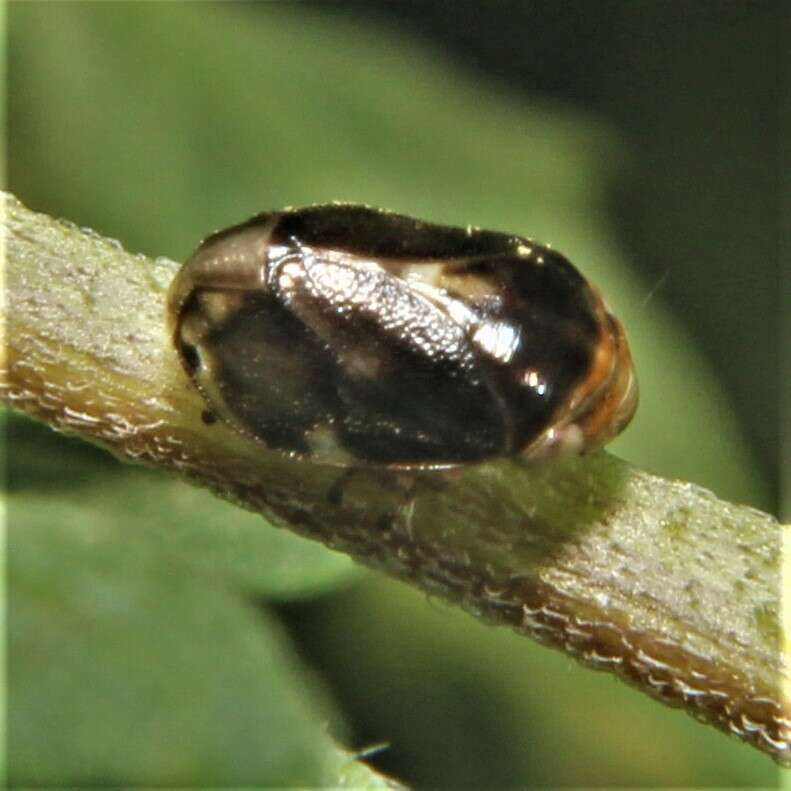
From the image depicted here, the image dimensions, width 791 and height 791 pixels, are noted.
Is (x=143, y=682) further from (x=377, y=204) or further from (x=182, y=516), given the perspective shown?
(x=377, y=204)

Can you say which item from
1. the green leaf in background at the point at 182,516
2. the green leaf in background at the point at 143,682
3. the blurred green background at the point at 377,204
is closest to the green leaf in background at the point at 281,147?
the blurred green background at the point at 377,204

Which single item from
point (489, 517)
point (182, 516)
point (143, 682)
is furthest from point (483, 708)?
point (143, 682)

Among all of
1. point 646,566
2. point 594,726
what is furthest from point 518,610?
point 594,726

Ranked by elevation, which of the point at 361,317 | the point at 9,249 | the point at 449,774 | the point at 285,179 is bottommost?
the point at 449,774

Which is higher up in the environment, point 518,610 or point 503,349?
point 503,349

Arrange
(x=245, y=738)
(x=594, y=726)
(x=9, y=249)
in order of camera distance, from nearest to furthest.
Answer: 1. (x=245, y=738)
2. (x=9, y=249)
3. (x=594, y=726)

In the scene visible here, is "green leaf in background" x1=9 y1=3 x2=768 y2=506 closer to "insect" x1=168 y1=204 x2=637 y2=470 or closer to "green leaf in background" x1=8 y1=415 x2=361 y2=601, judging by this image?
"green leaf in background" x1=8 y1=415 x2=361 y2=601

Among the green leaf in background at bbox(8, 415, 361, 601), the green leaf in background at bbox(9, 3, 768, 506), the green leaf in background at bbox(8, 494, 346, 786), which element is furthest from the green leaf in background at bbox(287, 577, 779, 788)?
the green leaf in background at bbox(8, 494, 346, 786)

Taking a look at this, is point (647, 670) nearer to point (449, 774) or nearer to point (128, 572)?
point (128, 572)
